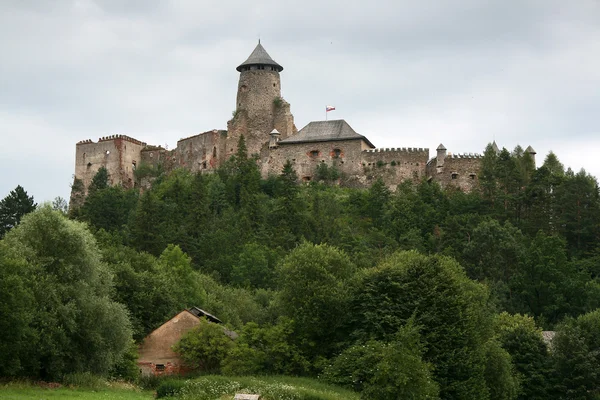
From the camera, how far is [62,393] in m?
39.1

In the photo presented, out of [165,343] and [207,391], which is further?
[165,343]

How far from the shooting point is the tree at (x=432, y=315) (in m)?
50.2

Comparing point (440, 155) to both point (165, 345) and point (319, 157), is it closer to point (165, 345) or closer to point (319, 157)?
point (319, 157)

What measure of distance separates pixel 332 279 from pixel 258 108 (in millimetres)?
47121

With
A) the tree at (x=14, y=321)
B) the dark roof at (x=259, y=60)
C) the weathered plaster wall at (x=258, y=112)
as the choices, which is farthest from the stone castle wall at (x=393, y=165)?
the tree at (x=14, y=321)

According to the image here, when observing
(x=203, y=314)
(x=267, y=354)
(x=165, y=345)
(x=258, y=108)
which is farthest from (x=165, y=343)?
(x=258, y=108)


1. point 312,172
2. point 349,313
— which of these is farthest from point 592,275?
point 349,313

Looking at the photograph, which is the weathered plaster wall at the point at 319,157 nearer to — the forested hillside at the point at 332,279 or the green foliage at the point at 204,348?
the forested hillside at the point at 332,279

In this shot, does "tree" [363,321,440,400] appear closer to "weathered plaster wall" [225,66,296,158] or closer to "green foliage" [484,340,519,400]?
"green foliage" [484,340,519,400]

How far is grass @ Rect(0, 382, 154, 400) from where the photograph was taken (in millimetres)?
37094

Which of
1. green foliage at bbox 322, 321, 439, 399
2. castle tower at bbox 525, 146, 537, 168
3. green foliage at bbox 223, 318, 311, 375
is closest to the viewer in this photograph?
green foliage at bbox 322, 321, 439, 399

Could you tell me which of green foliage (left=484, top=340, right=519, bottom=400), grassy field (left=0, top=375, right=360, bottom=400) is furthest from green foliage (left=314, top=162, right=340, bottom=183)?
grassy field (left=0, top=375, right=360, bottom=400)

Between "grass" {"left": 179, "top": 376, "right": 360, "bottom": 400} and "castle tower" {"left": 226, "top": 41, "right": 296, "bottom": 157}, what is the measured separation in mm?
51971

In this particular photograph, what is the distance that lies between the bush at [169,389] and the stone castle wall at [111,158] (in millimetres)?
57664
